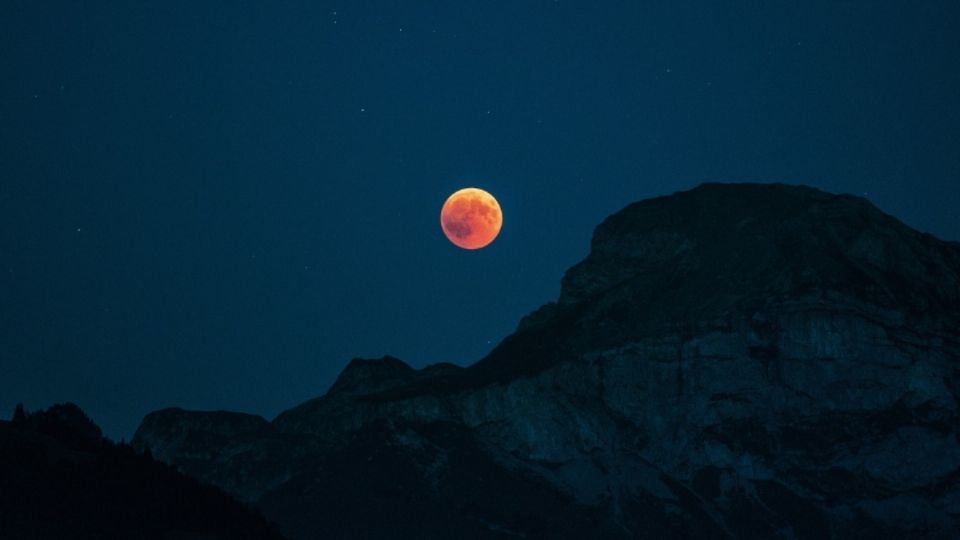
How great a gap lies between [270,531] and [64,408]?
42.9 meters

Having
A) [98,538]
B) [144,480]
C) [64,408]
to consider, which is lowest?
[98,538]

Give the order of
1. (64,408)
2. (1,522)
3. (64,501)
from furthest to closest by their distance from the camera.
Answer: (64,408) < (64,501) < (1,522)

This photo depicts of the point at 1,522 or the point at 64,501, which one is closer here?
the point at 1,522

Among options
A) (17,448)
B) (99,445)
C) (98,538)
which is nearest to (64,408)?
(99,445)

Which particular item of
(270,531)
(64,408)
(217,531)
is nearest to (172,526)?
(217,531)

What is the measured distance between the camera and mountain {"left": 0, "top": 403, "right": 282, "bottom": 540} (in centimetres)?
9581

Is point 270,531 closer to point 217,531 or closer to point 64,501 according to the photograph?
point 217,531

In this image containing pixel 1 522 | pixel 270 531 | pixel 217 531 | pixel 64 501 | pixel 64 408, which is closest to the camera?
pixel 1 522

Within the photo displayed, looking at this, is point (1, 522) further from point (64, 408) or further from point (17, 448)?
point (64, 408)

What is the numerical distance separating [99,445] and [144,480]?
50.6 ft

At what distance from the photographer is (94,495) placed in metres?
103

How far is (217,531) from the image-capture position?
107 m

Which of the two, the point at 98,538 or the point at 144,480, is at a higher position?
the point at 144,480

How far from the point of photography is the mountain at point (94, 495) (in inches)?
3772
